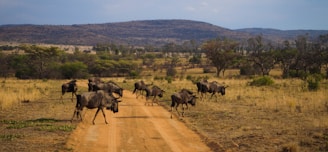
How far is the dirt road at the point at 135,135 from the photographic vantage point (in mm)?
13930

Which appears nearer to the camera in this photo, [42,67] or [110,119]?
[110,119]

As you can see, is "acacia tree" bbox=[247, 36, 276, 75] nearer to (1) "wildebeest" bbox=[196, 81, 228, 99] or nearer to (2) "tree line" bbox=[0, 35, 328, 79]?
(2) "tree line" bbox=[0, 35, 328, 79]

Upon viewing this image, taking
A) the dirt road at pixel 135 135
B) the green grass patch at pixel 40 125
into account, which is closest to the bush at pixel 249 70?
the dirt road at pixel 135 135

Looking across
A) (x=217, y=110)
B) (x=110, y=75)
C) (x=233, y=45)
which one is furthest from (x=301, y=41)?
(x=217, y=110)

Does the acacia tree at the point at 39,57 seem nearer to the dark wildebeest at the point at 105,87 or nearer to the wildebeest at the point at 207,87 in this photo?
the dark wildebeest at the point at 105,87

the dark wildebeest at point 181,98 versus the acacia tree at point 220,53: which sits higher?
the acacia tree at point 220,53

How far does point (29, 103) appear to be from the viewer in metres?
27.3

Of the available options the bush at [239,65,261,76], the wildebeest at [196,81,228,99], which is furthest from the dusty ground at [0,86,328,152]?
the bush at [239,65,261,76]

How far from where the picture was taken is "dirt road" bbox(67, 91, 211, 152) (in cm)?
1393

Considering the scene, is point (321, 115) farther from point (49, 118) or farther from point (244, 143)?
point (49, 118)

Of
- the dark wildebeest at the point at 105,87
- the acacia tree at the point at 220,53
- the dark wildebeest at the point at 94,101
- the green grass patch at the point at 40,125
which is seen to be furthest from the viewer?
the acacia tree at the point at 220,53

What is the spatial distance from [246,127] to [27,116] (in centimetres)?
1144

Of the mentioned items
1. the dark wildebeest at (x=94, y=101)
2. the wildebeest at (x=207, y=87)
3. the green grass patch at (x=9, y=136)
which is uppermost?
the dark wildebeest at (x=94, y=101)

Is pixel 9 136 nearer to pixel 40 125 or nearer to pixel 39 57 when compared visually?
pixel 40 125
